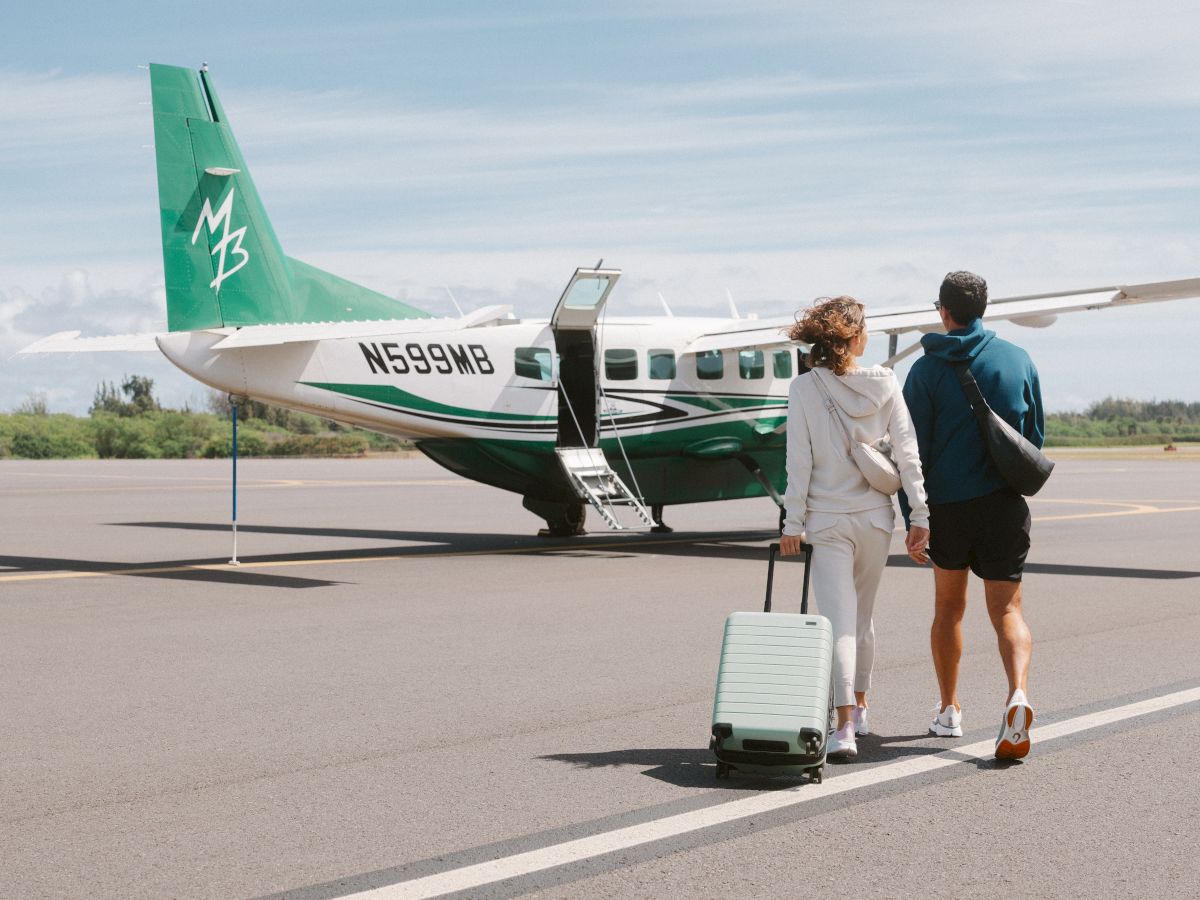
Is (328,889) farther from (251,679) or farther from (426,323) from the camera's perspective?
(426,323)

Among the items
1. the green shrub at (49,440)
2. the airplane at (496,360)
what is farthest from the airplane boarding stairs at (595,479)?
the green shrub at (49,440)

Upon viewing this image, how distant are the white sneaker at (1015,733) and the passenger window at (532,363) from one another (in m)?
11.2

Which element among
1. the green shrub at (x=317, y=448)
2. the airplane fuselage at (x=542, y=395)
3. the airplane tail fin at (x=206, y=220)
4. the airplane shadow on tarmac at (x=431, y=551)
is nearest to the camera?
the airplane shadow on tarmac at (x=431, y=551)

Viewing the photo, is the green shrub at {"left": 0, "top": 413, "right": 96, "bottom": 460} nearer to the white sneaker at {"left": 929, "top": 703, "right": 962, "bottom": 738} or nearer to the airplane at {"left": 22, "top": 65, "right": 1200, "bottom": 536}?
the airplane at {"left": 22, "top": 65, "right": 1200, "bottom": 536}

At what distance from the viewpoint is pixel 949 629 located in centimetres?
622

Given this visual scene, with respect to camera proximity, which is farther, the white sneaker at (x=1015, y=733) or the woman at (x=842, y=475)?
the woman at (x=842, y=475)

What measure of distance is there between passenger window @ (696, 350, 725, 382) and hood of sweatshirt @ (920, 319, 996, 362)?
11221mm

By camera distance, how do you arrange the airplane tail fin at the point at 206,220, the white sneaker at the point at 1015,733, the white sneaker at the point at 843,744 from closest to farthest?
the white sneaker at the point at 1015,733
the white sneaker at the point at 843,744
the airplane tail fin at the point at 206,220

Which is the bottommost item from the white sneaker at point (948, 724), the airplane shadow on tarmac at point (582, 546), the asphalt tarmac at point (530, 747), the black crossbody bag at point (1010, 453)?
the airplane shadow on tarmac at point (582, 546)

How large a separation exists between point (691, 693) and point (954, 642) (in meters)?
1.70

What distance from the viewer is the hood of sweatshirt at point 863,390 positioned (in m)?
A: 5.88

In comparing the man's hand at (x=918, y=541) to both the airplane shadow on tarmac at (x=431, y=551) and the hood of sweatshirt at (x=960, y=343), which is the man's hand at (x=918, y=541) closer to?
the hood of sweatshirt at (x=960, y=343)

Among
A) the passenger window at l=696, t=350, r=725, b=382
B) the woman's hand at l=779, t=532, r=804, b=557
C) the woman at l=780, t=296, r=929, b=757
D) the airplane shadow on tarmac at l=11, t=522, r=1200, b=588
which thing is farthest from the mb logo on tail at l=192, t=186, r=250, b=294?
the woman's hand at l=779, t=532, r=804, b=557

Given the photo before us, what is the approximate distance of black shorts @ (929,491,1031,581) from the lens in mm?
6016
